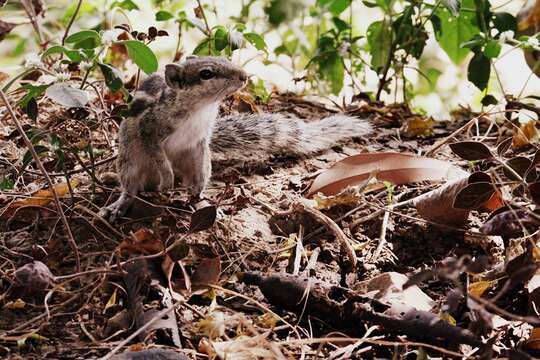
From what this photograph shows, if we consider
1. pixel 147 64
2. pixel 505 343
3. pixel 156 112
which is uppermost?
pixel 147 64

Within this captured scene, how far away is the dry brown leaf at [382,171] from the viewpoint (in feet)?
9.78

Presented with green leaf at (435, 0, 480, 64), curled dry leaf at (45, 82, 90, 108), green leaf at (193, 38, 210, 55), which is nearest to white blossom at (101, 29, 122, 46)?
curled dry leaf at (45, 82, 90, 108)

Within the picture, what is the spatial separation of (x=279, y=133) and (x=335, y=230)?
1.02 metres

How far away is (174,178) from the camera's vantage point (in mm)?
3377

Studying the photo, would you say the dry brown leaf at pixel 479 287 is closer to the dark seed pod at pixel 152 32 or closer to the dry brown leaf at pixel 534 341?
the dry brown leaf at pixel 534 341

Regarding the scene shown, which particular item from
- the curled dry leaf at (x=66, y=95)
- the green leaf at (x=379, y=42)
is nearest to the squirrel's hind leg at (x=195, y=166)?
the curled dry leaf at (x=66, y=95)

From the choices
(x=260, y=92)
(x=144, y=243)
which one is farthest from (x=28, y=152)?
(x=260, y=92)

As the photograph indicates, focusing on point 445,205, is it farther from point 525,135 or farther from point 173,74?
point 173,74

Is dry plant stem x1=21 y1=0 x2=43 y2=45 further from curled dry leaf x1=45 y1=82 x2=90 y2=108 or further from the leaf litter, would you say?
curled dry leaf x1=45 y1=82 x2=90 y2=108

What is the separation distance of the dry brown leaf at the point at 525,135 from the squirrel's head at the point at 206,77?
1212 mm

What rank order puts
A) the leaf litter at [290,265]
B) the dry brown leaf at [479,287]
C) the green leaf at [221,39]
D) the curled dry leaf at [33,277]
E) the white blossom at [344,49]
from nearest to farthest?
the curled dry leaf at [33,277]
the leaf litter at [290,265]
the dry brown leaf at [479,287]
the green leaf at [221,39]
the white blossom at [344,49]

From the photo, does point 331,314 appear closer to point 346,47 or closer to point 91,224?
point 91,224

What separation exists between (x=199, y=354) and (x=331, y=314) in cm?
41

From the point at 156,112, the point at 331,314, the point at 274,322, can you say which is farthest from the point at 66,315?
the point at 156,112
